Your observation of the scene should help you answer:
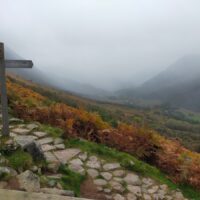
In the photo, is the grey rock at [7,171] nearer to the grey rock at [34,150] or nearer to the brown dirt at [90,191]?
the grey rock at [34,150]

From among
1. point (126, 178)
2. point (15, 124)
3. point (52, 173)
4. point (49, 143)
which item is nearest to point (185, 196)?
point (126, 178)

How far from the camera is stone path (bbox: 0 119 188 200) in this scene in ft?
22.7

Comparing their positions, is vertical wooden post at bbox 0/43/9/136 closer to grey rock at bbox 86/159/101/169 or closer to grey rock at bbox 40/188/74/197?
grey rock at bbox 86/159/101/169

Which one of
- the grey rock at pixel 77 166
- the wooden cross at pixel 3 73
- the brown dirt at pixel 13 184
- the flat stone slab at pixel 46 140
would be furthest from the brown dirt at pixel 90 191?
the wooden cross at pixel 3 73

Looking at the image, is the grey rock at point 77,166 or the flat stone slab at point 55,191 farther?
the grey rock at point 77,166

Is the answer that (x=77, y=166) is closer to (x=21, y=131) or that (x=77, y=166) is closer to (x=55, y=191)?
(x=21, y=131)

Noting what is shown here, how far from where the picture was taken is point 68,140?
9.01 meters

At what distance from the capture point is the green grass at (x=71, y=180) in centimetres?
651

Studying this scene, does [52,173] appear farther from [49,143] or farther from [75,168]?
[49,143]

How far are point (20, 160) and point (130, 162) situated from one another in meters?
2.74

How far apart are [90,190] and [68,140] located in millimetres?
2430

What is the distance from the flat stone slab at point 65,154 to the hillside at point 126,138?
456mm

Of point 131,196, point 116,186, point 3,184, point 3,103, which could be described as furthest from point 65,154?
point 3,184

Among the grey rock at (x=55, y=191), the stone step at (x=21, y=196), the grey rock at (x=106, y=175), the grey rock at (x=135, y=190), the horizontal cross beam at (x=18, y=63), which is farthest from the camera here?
the horizontal cross beam at (x=18, y=63)
